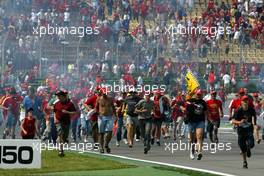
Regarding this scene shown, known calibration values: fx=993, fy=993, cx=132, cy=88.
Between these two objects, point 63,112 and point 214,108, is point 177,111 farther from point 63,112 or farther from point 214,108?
point 63,112

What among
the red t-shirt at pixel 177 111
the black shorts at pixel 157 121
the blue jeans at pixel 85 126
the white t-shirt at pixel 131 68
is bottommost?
the blue jeans at pixel 85 126

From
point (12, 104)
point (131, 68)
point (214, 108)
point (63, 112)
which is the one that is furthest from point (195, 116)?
point (131, 68)

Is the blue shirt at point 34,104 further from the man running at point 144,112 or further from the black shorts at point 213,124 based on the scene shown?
the black shorts at point 213,124

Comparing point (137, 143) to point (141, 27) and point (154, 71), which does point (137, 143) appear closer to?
point (154, 71)

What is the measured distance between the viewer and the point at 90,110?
80.3ft

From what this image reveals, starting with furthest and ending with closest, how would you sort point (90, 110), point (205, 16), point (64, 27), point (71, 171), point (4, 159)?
point (205, 16) < point (64, 27) < point (90, 110) < point (71, 171) < point (4, 159)

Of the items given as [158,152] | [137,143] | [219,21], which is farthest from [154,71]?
[158,152]

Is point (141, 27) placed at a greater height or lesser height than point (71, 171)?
greater

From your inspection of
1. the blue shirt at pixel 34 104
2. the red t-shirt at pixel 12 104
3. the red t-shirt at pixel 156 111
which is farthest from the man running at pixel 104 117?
the red t-shirt at pixel 12 104

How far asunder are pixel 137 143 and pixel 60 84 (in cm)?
921

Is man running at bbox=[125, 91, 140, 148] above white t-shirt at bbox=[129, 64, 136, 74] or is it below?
below

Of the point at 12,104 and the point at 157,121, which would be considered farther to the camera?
the point at 12,104

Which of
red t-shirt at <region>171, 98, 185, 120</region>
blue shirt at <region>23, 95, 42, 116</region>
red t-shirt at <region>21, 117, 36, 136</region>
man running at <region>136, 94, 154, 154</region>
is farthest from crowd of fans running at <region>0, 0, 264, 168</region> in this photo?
red t-shirt at <region>21, 117, 36, 136</region>

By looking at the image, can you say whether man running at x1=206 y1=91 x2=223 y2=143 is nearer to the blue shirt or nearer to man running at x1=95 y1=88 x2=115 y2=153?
man running at x1=95 y1=88 x2=115 y2=153
